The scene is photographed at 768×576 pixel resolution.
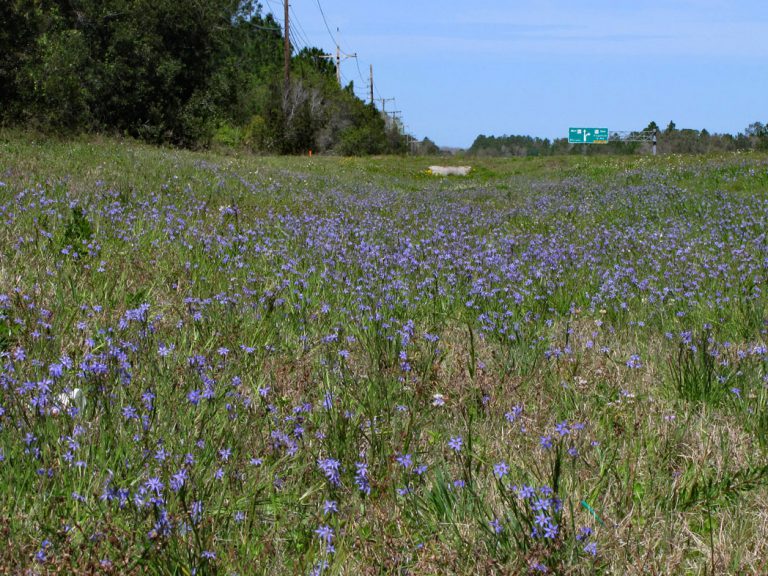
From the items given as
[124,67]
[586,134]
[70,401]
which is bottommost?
[70,401]

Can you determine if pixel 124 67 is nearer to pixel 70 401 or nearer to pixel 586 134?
pixel 70 401

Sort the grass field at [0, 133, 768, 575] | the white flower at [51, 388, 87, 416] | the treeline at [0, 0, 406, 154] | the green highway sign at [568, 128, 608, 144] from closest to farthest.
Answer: the grass field at [0, 133, 768, 575]
the white flower at [51, 388, 87, 416]
the treeline at [0, 0, 406, 154]
the green highway sign at [568, 128, 608, 144]

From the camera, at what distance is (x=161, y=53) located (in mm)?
29766

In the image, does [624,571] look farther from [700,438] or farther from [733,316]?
[733,316]

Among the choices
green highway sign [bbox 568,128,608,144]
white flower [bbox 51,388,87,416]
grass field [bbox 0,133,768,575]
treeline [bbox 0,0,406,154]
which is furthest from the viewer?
green highway sign [bbox 568,128,608,144]

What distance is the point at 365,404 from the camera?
11.3 ft

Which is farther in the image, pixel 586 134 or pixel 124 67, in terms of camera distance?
pixel 586 134

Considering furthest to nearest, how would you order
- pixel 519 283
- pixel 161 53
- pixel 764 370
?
pixel 161 53 < pixel 519 283 < pixel 764 370

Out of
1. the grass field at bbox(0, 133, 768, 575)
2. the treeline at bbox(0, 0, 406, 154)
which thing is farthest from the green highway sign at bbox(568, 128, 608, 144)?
the grass field at bbox(0, 133, 768, 575)

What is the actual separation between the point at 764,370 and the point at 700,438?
1086mm

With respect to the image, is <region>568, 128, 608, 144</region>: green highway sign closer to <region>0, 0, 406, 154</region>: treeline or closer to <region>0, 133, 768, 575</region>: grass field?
<region>0, 0, 406, 154</region>: treeline

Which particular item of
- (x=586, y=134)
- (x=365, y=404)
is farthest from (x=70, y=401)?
(x=586, y=134)

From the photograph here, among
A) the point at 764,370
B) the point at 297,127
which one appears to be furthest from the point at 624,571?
the point at 297,127

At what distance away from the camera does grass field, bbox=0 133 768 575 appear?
2295 mm
